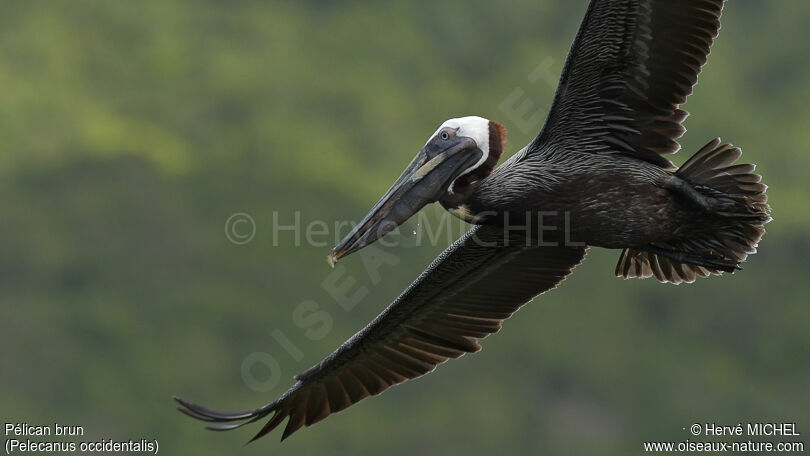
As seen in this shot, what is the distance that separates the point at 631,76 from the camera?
961 cm

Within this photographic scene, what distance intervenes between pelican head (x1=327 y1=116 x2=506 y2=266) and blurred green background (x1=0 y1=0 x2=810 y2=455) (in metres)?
22.3

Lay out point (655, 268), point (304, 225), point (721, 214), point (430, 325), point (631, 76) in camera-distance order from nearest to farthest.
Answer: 1. point (631, 76)
2. point (721, 214)
3. point (655, 268)
4. point (430, 325)
5. point (304, 225)

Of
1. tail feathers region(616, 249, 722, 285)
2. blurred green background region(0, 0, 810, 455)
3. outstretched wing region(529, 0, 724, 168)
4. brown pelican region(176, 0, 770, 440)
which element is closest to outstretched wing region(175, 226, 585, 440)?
tail feathers region(616, 249, 722, 285)

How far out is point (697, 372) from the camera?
140ft

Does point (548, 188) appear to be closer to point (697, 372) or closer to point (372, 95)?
point (697, 372)

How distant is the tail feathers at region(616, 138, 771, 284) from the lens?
969cm

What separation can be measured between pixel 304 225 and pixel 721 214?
34.9 metres

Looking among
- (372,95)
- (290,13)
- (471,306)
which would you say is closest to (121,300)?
(372,95)

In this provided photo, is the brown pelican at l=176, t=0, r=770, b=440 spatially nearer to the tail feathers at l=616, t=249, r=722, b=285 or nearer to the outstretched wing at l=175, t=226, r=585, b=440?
the tail feathers at l=616, t=249, r=722, b=285

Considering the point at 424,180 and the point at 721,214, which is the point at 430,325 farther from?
the point at 721,214

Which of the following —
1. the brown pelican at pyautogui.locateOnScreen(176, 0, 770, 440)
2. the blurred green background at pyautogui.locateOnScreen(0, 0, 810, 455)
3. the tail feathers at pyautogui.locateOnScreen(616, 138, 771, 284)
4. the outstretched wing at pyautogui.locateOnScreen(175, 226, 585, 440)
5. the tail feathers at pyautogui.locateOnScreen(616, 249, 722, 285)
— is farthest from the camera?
the blurred green background at pyautogui.locateOnScreen(0, 0, 810, 455)

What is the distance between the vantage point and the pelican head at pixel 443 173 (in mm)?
9766

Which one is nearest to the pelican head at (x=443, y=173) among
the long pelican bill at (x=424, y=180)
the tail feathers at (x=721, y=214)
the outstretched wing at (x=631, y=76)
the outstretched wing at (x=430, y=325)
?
the long pelican bill at (x=424, y=180)

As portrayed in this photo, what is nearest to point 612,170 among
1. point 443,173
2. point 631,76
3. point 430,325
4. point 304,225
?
point 631,76
